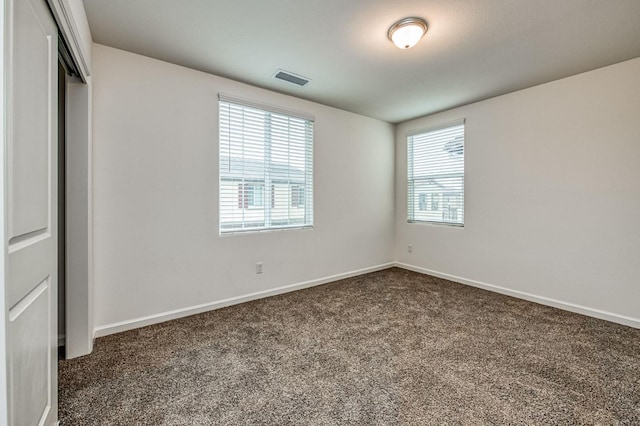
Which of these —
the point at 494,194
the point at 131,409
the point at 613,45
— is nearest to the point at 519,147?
the point at 494,194

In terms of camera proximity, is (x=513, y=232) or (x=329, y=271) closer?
(x=513, y=232)

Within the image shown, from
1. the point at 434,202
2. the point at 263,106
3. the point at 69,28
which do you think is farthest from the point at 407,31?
the point at 434,202

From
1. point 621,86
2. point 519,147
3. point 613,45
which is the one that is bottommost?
point 519,147

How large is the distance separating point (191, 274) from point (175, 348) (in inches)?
31.7

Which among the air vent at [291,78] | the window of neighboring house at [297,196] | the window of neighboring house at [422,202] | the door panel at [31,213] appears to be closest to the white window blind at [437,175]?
the window of neighboring house at [422,202]

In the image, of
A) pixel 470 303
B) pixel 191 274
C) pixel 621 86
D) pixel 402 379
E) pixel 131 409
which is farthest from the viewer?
pixel 470 303

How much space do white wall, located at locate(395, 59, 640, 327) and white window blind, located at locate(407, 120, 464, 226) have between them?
0.13 m

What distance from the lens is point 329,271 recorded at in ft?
13.2

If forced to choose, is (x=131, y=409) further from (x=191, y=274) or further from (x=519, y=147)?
(x=519, y=147)

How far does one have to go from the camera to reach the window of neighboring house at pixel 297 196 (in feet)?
11.9

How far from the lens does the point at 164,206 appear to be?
8.88 feet

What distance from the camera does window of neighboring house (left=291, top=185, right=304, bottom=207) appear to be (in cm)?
364

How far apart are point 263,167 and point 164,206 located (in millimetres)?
1154

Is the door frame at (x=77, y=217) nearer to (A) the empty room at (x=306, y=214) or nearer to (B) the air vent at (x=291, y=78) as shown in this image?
(A) the empty room at (x=306, y=214)
